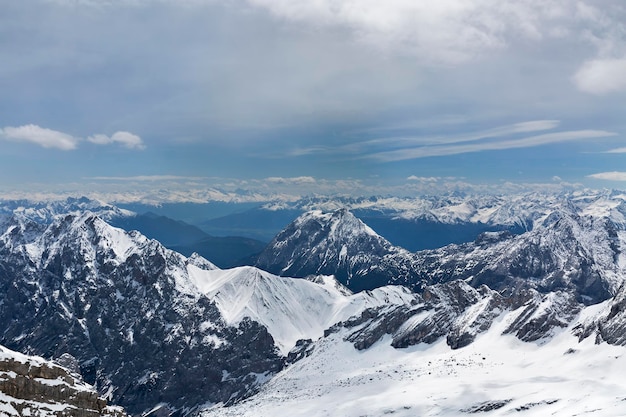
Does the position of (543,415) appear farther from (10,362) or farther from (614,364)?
(10,362)

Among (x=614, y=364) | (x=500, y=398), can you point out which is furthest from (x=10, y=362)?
(x=614, y=364)

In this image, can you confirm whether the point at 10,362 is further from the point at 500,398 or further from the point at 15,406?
the point at 500,398

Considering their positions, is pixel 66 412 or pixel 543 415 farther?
pixel 543 415

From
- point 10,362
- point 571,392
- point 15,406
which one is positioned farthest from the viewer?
point 571,392

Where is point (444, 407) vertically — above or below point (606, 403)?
below

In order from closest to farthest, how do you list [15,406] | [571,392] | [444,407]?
[15,406] → [571,392] → [444,407]

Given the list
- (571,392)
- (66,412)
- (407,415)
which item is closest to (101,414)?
(66,412)

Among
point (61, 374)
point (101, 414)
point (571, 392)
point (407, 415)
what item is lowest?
point (407, 415)
